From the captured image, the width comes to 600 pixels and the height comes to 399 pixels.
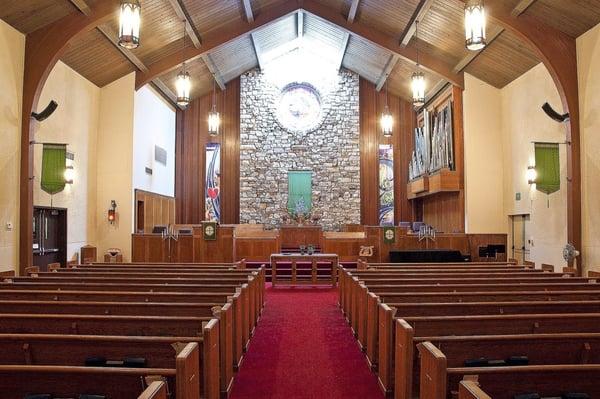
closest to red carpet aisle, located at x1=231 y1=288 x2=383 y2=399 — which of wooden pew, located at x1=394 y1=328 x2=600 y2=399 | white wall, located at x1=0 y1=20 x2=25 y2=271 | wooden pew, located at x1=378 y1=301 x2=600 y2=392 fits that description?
wooden pew, located at x1=378 y1=301 x2=600 y2=392

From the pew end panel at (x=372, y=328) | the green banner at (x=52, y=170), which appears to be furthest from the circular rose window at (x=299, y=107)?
the pew end panel at (x=372, y=328)

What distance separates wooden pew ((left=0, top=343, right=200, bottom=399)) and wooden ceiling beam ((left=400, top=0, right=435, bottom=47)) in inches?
372

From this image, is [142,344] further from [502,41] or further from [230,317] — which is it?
[502,41]

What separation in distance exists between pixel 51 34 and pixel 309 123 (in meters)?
9.48

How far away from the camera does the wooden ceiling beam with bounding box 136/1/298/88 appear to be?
12.2 metres

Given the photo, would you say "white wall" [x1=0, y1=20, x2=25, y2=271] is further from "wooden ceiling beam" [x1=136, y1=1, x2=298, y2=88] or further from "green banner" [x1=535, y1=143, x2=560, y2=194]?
"green banner" [x1=535, y1=143, x2=560, y2=194]

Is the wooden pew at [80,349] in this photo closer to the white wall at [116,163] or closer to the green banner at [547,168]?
the green banner at [547,168]

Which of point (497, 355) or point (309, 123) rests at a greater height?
point (309, 123)

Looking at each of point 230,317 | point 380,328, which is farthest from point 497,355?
point 230,317

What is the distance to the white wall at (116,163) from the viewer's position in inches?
452

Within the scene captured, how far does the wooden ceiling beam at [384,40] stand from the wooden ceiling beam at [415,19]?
0.24m

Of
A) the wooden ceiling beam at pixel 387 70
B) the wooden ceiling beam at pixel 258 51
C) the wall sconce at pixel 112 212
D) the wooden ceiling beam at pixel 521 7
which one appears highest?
the wooden ceiling beam at pixel 258 51

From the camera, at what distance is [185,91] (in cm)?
933

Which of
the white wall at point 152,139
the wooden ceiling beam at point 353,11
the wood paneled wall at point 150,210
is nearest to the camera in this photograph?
the wooden ceiling beam at point 353,11
